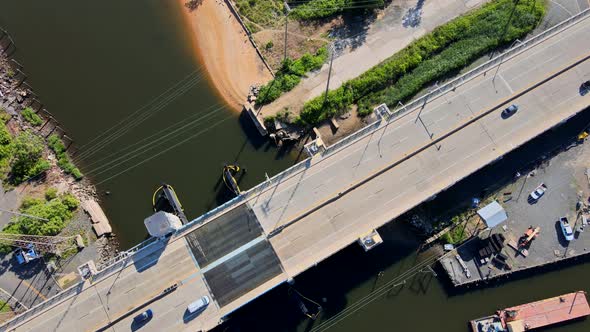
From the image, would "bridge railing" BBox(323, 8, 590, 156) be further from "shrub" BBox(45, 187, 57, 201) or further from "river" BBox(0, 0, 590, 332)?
"shrub" BBox(45, 187, 57, 201)

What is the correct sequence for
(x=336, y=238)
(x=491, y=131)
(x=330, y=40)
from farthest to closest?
(x=330, y=40)
(x=491, y=131)
(x=336, y=238)

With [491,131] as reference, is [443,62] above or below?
above

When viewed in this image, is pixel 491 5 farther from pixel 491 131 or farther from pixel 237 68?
pixel 237 68

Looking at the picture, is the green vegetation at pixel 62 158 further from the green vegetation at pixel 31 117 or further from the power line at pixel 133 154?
the green vegetation at pixel 31 117

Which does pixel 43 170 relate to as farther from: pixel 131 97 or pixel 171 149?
pixel 171 149

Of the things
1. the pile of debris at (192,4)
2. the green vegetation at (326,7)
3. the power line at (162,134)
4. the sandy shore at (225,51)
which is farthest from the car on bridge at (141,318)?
the green vegetation at (326,7)

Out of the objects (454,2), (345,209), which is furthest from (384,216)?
(454,2)

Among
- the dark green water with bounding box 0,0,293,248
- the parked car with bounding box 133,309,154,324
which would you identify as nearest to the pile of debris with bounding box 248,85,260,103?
the dark green water with bounding box 0,0,293,248
